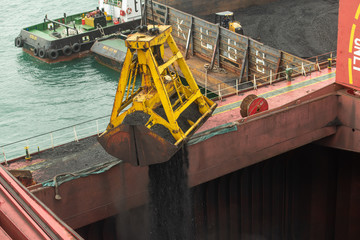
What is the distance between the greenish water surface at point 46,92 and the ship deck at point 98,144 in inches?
595

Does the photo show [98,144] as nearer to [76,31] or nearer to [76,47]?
[76,47]

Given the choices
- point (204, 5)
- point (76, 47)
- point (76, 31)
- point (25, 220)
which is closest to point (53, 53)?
point (76, 47)

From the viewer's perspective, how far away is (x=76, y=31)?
47.1m

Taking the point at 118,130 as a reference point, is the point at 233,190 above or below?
below

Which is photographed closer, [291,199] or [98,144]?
[98,144]

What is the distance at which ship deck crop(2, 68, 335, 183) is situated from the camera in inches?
747

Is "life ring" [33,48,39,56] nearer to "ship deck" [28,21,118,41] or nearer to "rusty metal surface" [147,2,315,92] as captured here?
"ship deck" [28,21,118,41]

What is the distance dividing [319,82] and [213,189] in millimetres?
6666

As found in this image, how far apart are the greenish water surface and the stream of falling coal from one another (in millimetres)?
17496

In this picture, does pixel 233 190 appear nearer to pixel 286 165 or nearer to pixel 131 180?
pixel 286 165

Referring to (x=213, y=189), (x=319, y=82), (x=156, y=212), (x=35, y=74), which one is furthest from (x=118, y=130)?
(x=35, y=74)

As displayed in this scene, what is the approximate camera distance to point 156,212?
19062 mm

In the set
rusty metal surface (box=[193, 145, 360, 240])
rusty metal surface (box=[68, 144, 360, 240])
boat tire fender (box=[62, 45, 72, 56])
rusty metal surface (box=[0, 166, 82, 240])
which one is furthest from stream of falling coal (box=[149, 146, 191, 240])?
boat tire fender (box=[62, 45, 72, 56])

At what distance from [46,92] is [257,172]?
2336 cm
